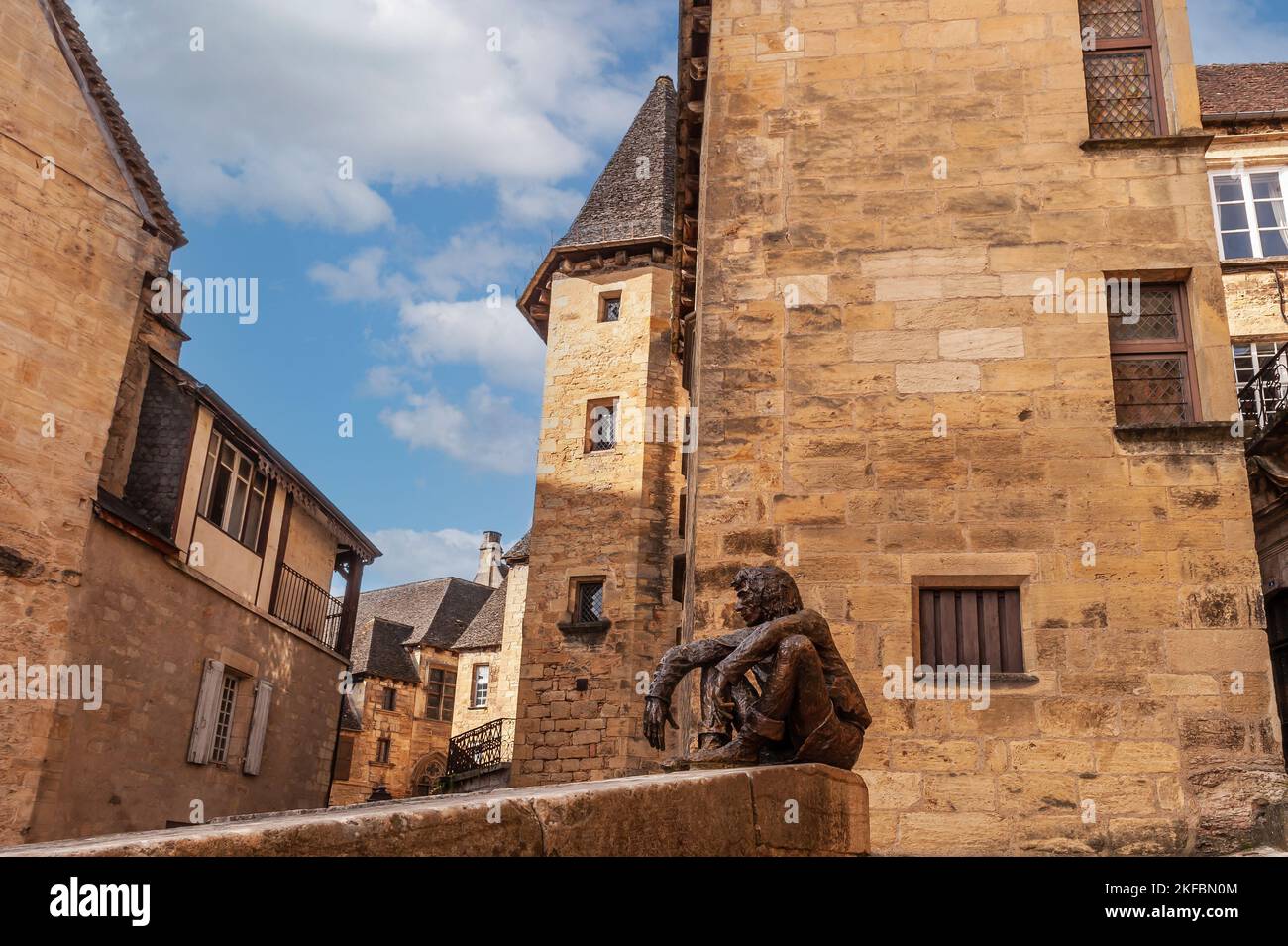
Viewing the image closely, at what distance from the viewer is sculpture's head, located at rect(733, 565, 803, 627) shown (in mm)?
5145

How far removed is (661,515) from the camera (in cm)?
2086

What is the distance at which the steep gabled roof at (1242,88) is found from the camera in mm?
17203

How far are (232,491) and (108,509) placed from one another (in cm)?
340

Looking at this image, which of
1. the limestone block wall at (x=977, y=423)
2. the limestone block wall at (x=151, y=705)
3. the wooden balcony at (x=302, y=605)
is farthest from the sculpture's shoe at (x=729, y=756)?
the wooden balcony at (x=302, y=605)

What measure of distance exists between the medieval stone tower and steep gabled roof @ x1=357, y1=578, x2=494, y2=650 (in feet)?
58.2

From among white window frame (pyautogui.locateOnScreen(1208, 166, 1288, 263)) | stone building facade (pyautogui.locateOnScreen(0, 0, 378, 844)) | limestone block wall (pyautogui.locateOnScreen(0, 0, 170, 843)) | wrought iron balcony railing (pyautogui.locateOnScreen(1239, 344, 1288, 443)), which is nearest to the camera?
A: limestone block wall (pyautogui.locateOnScreen(0, 0, 170, 843))

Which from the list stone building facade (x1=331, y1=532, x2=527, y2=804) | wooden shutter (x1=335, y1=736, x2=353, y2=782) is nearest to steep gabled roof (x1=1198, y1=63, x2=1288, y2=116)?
stone building facade (x1=331, y1=532, x2=527, y2=804)

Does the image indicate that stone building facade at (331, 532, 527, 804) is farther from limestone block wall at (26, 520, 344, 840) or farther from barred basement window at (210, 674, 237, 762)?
barred basement window at (210, 674, 237, 762)

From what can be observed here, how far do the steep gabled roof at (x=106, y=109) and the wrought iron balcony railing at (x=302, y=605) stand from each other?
18.0 feet

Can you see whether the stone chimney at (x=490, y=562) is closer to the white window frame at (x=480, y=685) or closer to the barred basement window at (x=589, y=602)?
the white window frame at (x=480, y=685)

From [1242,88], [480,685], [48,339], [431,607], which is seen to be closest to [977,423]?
[48,339]

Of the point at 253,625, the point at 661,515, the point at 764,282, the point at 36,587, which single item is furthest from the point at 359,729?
the point at 764,282
